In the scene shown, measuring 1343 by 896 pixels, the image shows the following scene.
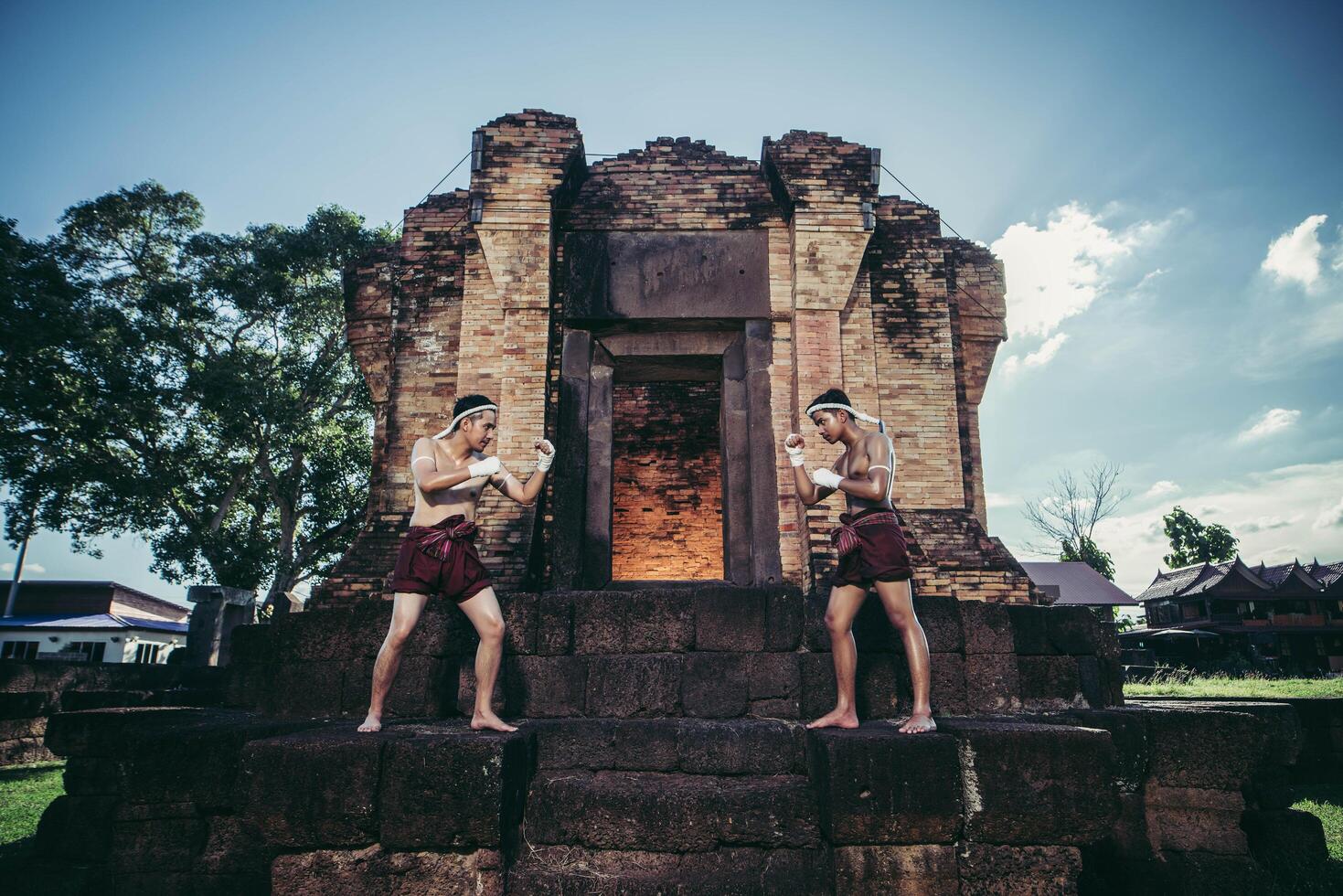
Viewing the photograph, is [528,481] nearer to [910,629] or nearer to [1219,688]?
[910,629]

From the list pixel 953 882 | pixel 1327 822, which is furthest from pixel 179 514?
pixel 1327 822

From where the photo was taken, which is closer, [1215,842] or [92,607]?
[1215,842]

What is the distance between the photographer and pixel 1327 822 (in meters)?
4.92

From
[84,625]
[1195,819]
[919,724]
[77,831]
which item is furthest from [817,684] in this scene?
[84,625]

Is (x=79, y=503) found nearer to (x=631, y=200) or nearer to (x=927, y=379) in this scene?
(x=631, y=200)

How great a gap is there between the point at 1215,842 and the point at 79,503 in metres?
22.1

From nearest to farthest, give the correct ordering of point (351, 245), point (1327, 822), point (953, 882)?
1. point (953, 882)
2. point (1327, 822)
3. point (351, 245)

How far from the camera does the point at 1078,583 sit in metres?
25.4

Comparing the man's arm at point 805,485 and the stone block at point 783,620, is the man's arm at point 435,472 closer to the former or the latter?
the man's arm at point 805,485

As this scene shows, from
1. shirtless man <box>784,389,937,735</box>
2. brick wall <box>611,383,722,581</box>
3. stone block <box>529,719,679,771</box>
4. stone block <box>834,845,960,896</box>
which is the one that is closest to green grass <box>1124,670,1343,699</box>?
shirtless man <box>784,389,937,735</box>

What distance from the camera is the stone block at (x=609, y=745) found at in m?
3.81

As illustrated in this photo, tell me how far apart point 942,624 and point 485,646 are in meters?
2.99

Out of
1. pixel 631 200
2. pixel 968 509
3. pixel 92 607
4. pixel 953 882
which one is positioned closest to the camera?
pixel 953 882

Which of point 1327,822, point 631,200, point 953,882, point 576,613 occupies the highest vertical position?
point 631,200
